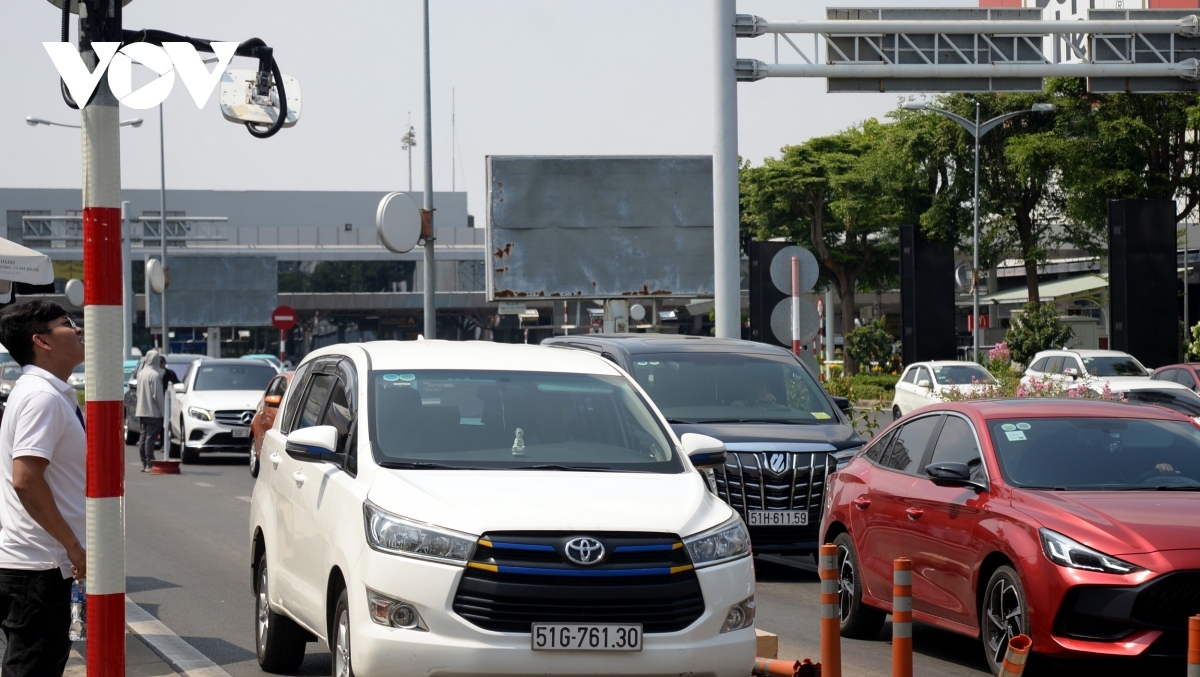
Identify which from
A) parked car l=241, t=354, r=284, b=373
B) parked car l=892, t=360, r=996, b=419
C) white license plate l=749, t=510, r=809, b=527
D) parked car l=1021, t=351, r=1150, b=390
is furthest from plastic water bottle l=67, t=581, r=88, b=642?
parked car l=892, t=360, r=996, b=419

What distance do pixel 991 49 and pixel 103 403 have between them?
19812 mm

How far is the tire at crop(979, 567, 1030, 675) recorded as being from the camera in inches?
302

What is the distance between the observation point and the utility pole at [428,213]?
2542 cm

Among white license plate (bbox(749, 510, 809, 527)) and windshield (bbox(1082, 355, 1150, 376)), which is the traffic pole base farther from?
windshield (bbox(1082, 355, 1150, 376))

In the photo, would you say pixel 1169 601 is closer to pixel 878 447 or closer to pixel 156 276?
pixel 878 447

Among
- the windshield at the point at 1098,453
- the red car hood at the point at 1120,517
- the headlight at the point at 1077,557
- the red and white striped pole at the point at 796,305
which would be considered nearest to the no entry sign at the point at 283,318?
the red and white striped pole at the point at 796,305

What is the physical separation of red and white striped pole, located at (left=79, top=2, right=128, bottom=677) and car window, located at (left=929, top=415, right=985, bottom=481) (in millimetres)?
5137

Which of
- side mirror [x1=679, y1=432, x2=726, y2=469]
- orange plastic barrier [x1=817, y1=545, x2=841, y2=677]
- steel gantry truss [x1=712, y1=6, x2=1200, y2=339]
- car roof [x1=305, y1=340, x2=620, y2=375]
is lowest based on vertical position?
orange plastic barrier [x1=817, y1=545, x2=841, y2=677]

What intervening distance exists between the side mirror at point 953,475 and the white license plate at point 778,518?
3.94 metres

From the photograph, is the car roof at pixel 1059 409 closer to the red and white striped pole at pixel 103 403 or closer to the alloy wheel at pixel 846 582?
the alloy wheel at pixel 846 582

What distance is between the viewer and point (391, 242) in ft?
77.9

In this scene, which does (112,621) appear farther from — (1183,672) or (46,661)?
(1183,672)

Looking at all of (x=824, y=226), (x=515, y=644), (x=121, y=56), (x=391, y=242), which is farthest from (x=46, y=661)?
(x=824, y=226)

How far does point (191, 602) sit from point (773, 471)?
4.54m
